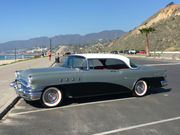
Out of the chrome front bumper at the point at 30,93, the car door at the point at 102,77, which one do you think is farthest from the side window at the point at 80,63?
the chrome front bumper at the point at 30,93

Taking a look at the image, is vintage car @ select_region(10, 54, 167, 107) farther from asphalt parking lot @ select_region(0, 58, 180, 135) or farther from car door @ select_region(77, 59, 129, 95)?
asphalt parking lot @ select_region(0, 58, 180, 135)

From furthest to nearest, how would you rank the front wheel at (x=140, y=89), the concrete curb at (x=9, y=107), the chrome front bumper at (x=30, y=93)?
the front wheel at (x=140, y=89) → the chrome front bumper at (x=30, y=93) → the concrete curb at (x=9, y=107)

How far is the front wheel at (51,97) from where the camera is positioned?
20.6 ft

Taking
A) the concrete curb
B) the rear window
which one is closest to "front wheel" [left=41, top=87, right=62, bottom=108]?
the concrete curb

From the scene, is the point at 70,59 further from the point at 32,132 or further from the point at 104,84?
the point at 32,132

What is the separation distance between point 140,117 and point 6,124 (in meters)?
3.28

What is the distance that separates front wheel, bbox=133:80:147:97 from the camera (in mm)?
7684

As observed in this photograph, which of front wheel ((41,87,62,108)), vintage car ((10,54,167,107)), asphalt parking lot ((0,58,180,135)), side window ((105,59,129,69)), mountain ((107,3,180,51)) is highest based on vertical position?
mountain ((107,3,180,51))

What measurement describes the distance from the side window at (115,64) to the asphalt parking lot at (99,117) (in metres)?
1.10

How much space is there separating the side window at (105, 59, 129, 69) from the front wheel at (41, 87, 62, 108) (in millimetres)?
2051

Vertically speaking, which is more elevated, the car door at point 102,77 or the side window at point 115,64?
the side window at point 115,64

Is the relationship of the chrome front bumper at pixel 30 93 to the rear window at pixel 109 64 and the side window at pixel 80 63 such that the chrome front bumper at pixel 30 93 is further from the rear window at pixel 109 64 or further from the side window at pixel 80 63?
the rear window at pixel 109 64

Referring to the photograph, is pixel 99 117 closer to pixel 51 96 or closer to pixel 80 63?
pixel 51 96

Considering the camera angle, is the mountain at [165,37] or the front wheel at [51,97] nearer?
the front wheel at [51,97]
